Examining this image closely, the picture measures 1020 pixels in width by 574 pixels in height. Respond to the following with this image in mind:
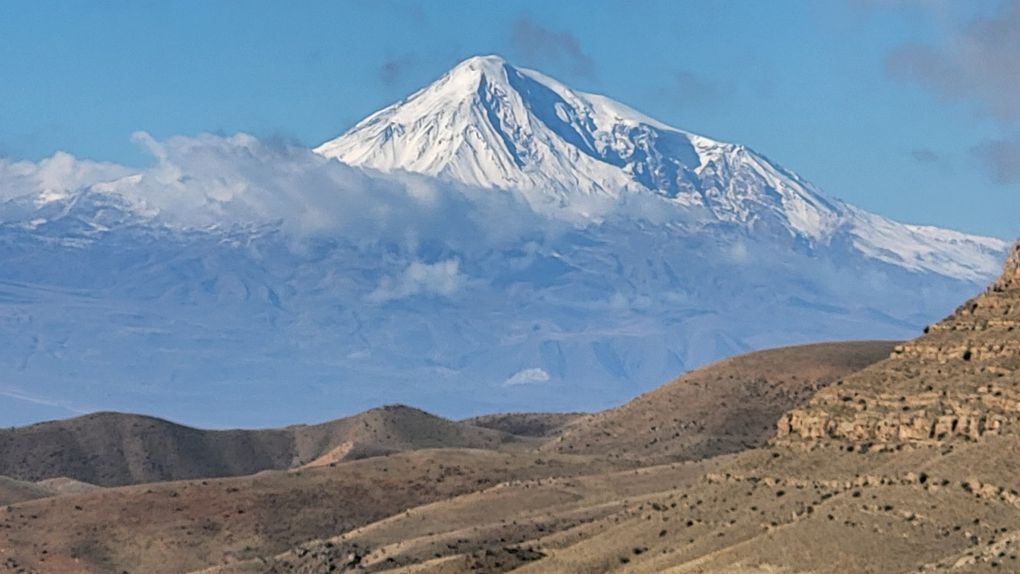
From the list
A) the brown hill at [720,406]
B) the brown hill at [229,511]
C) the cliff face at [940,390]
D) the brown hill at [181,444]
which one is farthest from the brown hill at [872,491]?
the brown hill at [181,444]

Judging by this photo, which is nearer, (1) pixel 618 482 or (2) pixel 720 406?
(1) pixel 618 482

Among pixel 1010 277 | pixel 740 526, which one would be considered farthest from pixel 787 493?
pixel 1010 277

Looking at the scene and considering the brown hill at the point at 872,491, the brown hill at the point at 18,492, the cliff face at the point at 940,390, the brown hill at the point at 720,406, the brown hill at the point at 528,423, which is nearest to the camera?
the brown hill at the point at 872,491

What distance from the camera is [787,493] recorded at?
66562mm

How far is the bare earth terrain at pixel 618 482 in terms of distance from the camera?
61219mm

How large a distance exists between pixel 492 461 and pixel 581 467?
5190 millimetres

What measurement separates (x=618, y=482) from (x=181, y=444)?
60.8 m

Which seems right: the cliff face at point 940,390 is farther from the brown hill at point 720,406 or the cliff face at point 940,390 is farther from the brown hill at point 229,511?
the brown hill at point 720,406

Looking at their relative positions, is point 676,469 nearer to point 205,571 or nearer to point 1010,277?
point 205,571

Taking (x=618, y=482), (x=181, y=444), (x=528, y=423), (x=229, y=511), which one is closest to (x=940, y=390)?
(x=618, y=482)

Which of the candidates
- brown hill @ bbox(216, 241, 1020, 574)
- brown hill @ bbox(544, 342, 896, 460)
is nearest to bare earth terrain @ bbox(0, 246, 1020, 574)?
brown hill @ bbox(216, 241, 1020, 574)

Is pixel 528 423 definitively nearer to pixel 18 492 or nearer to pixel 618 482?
pixel 18 492

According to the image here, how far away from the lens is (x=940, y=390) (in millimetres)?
65750

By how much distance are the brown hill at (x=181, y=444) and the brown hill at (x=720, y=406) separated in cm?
1332
